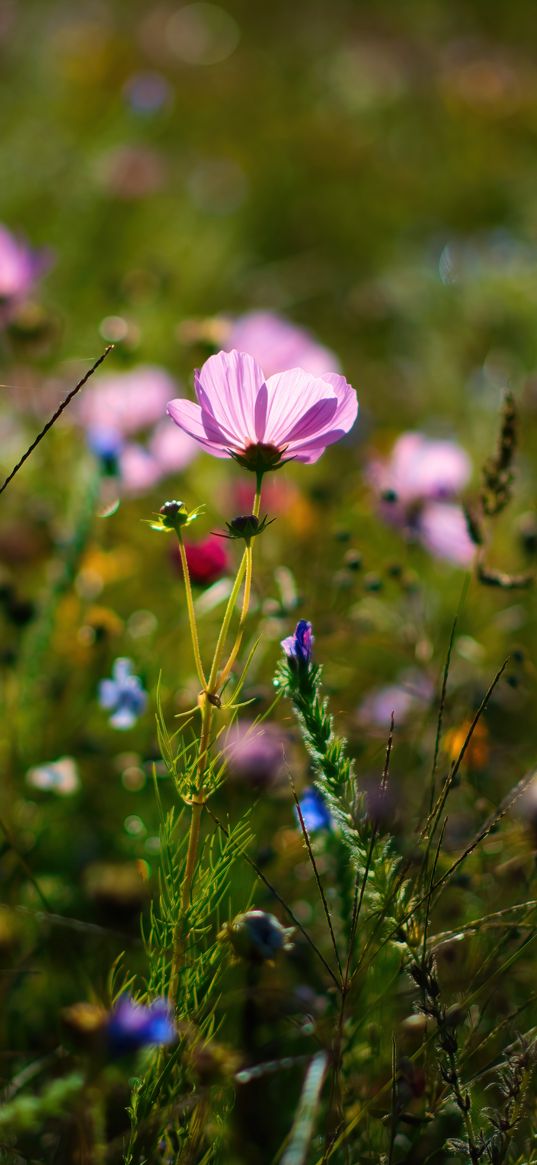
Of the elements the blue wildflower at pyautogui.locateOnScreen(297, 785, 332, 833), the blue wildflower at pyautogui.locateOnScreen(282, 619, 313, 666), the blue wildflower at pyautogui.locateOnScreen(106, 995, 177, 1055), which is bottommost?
the blue wildflower at pyautogui.locateOnScreen(297, 785, 332, 833)

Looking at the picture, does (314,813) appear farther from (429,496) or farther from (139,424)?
(139,424)

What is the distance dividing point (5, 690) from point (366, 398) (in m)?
0.95

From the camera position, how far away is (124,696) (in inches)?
26.5

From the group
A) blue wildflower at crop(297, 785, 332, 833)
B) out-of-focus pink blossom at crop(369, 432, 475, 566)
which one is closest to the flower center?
blue wildflower at crop(297, 785, 332, 833)

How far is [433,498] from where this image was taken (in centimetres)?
91

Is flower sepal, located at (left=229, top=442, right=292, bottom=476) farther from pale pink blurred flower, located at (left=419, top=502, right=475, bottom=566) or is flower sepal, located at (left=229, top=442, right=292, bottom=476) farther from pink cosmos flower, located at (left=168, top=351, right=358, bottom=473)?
pale pink blurred flower, located at (left=419, top=502, right=475, bottom=566)

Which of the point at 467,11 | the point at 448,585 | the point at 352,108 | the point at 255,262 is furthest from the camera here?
the point at 467,11

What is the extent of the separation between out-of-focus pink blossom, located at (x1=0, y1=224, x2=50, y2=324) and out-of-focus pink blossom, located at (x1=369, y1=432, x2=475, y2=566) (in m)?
0.41

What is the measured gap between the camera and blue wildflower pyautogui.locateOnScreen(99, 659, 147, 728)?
650 millimetres

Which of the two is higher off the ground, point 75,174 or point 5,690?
point 75,174

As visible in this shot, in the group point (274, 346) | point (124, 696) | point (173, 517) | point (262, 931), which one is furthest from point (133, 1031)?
point (274, 346)

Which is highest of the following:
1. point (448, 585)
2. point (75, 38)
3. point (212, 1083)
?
point (75, 38)

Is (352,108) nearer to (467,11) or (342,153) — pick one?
(342,153)

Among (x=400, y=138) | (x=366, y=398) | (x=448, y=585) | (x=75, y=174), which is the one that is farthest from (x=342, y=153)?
(x=448, y=585)
